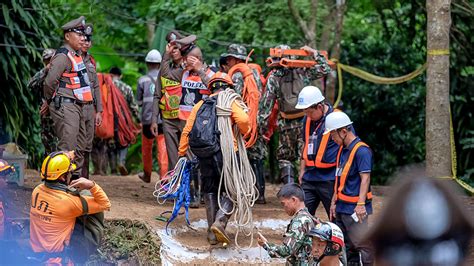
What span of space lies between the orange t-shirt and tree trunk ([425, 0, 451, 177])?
4078 millimetres

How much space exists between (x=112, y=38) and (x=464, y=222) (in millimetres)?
18918

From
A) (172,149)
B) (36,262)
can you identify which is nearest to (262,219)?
(172,149)

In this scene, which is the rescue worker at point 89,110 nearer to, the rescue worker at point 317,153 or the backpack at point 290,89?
the backpack at point 290,89

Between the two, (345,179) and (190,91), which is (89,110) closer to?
(190,91)

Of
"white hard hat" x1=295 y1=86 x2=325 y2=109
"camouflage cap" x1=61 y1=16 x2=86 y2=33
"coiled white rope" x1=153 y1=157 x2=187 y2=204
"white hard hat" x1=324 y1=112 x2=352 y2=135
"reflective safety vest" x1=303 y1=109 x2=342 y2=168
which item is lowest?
"coiled white rope" x1=153 y1=157 x2=187 y2=204

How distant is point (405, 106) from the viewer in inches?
720

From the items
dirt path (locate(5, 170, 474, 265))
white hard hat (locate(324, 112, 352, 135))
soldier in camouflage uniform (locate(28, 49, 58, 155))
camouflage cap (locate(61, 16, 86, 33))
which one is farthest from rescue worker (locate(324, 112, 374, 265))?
soldier in camouflage uniform (locate(28, 49, 58, 155))

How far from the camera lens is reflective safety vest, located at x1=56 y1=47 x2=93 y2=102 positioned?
10.9 m

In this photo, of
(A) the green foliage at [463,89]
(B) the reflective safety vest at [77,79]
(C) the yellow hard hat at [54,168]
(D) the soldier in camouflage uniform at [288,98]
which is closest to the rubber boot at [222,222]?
(D) the soldier in camouflage uniform at [288,98]

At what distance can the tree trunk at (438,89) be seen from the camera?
10477 mm

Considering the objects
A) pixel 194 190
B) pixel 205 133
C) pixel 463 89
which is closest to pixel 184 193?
pixel 205 133

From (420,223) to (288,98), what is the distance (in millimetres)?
9011

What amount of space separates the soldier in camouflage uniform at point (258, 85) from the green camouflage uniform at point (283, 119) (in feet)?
0.59

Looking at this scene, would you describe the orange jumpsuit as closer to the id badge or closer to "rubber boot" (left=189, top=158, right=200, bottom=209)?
the id badge
